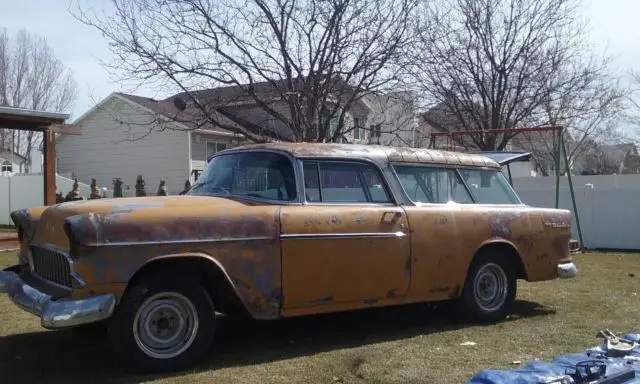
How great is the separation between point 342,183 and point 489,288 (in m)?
2.18

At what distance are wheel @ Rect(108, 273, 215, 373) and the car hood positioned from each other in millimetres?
367

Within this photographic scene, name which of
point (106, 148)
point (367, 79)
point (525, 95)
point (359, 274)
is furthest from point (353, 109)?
point (106, 148)

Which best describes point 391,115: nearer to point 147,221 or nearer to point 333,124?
point 333,124

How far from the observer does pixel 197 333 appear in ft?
16.6

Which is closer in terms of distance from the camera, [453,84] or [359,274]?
[359,274]

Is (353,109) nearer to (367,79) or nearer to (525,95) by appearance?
(367,79)

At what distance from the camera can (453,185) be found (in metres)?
6.97

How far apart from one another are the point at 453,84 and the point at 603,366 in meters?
18.5

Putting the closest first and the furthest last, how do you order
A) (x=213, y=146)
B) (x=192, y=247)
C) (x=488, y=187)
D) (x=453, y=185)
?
1. (x=192, y=247)
2. (x=453, y=185)
3. (x=488, y=187)
4. (x=213, y=146)

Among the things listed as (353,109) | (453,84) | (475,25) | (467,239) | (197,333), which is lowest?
(197,333)

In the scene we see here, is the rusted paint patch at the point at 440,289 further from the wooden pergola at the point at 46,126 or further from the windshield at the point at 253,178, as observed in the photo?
the wooden pergola at the point at 46,126

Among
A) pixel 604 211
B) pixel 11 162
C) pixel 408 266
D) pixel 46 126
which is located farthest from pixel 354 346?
pixel 11 162

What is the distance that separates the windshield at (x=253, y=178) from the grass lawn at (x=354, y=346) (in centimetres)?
136

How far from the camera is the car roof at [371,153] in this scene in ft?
19.5
